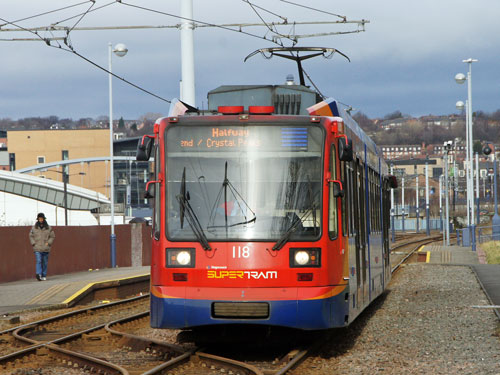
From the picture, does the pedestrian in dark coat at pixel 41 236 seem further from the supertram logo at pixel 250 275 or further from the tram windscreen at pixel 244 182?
the supertram logo at pixel 250 275

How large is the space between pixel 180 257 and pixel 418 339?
11.8ft

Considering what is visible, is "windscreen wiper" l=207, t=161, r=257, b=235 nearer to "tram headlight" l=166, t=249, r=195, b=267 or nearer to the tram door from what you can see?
"tram headlight" l=166, t=249, r=195, b=267

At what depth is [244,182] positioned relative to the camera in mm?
10602

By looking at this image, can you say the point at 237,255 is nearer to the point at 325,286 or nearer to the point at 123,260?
the point at 325,286

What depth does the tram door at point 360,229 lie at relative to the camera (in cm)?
1268

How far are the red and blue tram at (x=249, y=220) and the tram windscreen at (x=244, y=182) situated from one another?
0.4 inches

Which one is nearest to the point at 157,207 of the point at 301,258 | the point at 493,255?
the point at 301,258

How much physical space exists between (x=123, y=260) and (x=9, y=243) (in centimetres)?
1122

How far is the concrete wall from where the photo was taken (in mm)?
25578

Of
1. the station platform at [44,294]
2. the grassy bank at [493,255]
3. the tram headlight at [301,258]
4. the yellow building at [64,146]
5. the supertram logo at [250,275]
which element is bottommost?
the grassy bank at [493,255]

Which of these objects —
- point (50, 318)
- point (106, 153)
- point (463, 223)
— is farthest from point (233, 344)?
point (106, 153)

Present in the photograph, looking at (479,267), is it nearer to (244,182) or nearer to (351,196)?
(351,196)

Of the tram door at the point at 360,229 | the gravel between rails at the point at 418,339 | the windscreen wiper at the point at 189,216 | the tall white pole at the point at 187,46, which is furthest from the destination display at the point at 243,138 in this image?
the tall white pole at the point at 187,46

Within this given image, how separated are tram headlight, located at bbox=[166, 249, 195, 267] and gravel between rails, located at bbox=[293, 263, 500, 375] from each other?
5.39 feet
